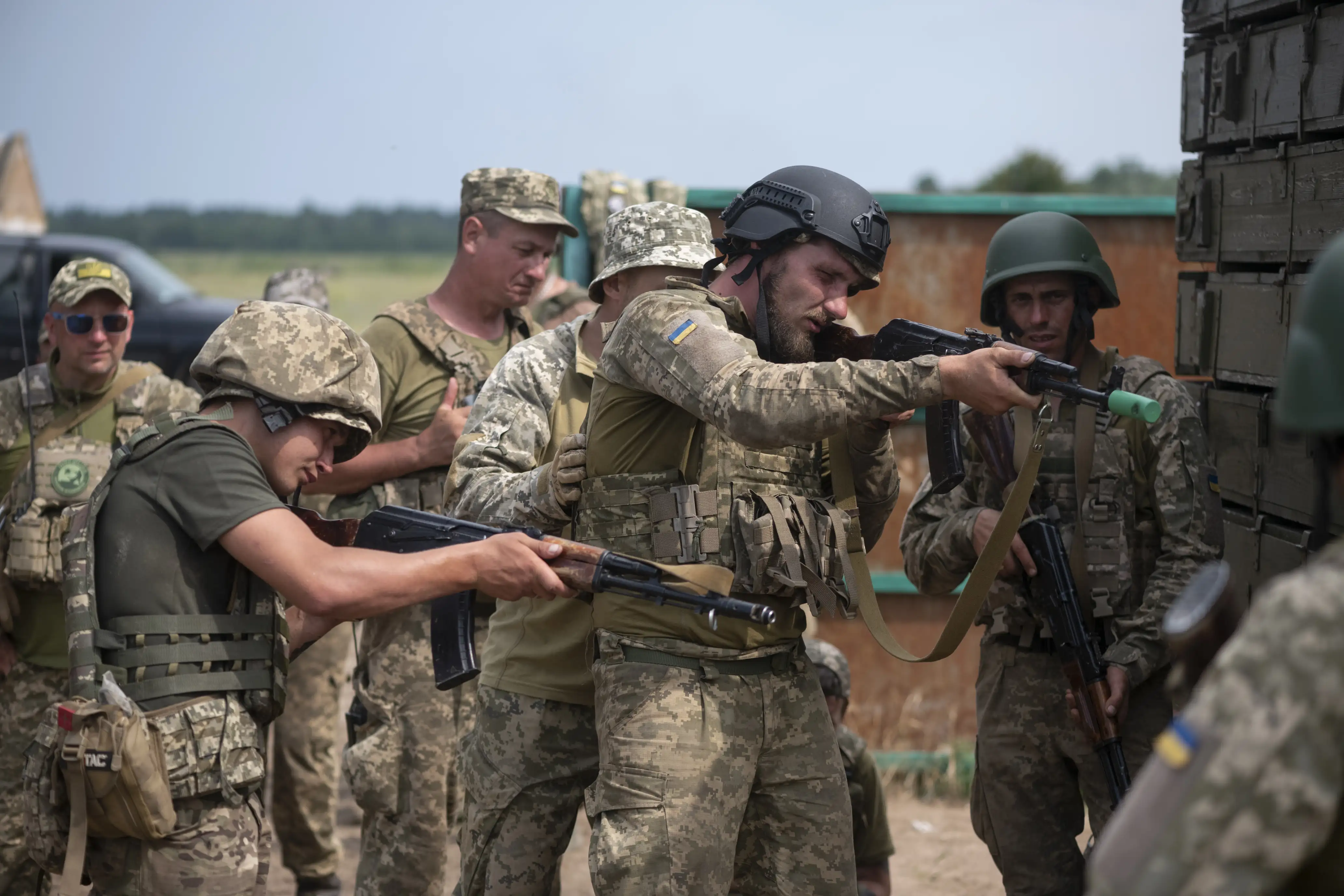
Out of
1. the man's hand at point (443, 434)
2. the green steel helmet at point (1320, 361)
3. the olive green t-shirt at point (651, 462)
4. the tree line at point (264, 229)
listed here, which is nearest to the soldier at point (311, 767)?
the man's hand at point (443, 434)

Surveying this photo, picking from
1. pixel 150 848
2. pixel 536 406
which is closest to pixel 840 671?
pixel 536 406

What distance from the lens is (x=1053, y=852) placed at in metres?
Result: 4.32

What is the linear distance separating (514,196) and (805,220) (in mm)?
2371

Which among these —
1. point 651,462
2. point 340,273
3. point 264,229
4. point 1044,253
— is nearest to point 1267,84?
point 1044,253

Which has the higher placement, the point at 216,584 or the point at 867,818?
the point at 216,584

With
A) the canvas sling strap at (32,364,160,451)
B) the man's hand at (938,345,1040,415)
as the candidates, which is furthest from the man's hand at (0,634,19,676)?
the man's hand at (938,345,1040,415)

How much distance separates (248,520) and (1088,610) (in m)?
2.57

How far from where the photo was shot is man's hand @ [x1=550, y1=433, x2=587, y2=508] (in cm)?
358

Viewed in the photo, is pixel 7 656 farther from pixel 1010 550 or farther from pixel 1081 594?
pixel 1081 594

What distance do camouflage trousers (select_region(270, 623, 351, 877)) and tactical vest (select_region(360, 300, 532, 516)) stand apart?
3.56 ft

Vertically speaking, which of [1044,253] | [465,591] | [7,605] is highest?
[1044,253]

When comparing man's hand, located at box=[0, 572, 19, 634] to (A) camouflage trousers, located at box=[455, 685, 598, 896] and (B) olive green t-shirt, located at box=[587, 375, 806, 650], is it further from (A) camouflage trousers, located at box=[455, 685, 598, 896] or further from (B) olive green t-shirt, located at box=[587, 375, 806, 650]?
(B) olive green t-shirt, located at box=[587, 375, 806, 650]

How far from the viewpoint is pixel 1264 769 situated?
5.12 ft

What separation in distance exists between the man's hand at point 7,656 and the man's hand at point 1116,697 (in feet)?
12.2
